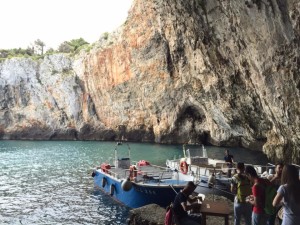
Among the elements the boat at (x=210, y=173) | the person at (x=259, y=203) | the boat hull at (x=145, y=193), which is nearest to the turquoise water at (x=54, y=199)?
the boat hull at (x=145, y=193)

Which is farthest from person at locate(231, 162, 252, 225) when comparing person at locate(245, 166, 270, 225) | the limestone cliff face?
the limestone cliff face

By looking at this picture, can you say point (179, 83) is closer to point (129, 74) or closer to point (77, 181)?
point (129, 74)

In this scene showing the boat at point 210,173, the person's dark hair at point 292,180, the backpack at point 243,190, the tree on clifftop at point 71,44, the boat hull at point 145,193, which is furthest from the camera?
the tree on clifftop at point 71,44

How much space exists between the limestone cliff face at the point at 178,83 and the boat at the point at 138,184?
1005cm

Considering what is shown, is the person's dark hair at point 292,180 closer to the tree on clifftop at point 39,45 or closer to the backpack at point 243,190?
the backpack at point 243,190

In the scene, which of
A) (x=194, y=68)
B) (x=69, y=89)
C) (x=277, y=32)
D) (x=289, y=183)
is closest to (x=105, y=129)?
(x=69, y=89)

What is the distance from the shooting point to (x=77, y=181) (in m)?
26.7

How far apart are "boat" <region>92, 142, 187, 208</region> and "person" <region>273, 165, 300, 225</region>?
31.2 feet

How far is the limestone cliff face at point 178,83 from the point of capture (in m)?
23.3

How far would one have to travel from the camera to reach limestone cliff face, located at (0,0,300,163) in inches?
917

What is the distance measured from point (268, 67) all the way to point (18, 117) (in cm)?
7330

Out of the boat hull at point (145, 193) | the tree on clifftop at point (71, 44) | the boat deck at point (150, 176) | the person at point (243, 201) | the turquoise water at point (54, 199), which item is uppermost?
the tree on clifftop at point (71, 44)

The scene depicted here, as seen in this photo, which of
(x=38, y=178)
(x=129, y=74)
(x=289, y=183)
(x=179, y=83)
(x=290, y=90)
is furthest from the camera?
(x=129, y=74)

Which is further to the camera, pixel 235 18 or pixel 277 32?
pixel 235 18
